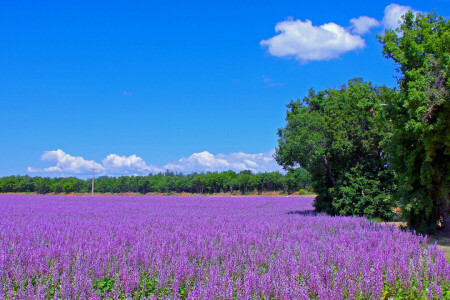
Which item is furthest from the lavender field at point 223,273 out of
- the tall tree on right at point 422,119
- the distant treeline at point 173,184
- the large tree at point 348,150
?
the distant treeline at point 173,184

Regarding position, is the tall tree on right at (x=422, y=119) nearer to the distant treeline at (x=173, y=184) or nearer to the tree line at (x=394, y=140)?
the tree line at (x=394, y=140)

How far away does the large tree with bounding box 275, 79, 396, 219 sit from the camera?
664 inches

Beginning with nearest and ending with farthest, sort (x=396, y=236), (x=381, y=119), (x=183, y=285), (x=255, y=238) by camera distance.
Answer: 1. (x=183, y=285)
2. (x=255, y=238)
3. (x=396, y=236)
4. (x=381, y=119)

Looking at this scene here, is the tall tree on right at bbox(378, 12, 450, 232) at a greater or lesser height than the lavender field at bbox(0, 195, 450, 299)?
greater

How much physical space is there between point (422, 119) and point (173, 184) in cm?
7942

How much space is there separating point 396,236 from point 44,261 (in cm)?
911

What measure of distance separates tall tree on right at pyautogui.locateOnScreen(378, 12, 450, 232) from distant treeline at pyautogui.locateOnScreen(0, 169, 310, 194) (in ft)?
188

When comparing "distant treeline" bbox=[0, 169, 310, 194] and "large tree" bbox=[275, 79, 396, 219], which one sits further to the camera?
"distant treeline" bbox=[0, 169, 310, 194]

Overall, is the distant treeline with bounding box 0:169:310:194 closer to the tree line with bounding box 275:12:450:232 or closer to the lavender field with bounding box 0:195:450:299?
the tree line with bounding box 275:12:450:232

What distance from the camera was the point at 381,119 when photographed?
1271 centimetres

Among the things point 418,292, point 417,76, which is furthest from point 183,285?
point 417,76

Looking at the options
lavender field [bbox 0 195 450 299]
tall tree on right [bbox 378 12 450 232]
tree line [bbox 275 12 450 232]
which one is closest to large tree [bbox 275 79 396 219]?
tree line [bbox 275 12 450 232]

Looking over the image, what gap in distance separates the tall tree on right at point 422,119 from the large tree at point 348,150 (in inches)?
138

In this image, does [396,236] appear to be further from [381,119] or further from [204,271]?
[204,271]
